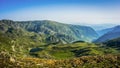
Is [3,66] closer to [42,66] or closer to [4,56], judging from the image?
[4,56]

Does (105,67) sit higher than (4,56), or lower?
lower

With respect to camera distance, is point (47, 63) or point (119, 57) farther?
point (119, 57)

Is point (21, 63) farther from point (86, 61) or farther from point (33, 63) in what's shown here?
point (86, 61)

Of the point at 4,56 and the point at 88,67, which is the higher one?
the point at 4,56

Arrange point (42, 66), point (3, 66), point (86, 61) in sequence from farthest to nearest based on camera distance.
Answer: point (86, 61) → point (42, 66) → point (3, 66)

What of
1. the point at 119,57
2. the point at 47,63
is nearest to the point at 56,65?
the point at 47,63

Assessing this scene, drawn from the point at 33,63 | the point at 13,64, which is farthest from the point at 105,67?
the point at 13,64

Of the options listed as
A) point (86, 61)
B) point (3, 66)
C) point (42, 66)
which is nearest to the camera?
point (3, 66)

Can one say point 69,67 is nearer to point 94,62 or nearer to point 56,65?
point 56,65

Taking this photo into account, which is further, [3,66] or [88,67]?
[88,67]
